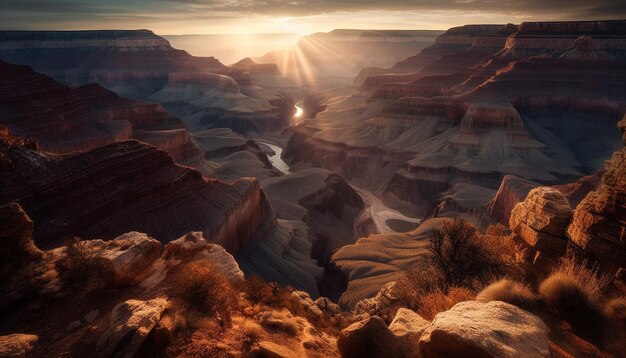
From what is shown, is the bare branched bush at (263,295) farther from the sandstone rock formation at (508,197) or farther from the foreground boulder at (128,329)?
the sandstone rock formation at (508,197)

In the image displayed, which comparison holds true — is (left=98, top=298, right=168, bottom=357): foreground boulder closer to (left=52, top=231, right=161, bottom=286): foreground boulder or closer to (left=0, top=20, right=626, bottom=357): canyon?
(left=0, top=20, right=626, bottom=357): canyon

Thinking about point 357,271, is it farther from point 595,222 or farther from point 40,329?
point 40,329

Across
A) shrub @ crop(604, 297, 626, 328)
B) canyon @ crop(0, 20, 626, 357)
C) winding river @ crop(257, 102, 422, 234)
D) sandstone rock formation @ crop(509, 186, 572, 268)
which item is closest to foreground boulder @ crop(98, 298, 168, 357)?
canyon @ crop(0, 20, 626, 357)

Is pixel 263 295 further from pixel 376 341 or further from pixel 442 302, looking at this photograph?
pixel 442 302

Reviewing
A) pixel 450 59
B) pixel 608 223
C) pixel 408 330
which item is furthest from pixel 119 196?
pixel 450 59

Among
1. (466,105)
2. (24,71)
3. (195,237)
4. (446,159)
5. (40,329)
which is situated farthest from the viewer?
(466,105)

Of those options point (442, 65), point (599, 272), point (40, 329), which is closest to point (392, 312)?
point (599, 272)
